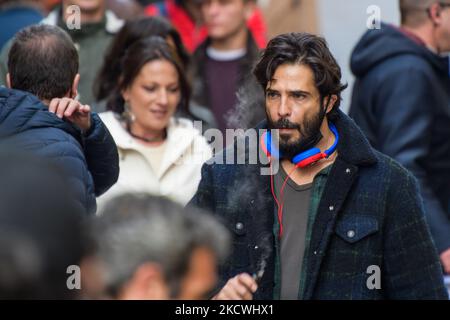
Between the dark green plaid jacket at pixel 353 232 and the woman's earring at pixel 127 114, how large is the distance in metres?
1.67

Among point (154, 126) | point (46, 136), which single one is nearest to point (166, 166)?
point (154, 126)

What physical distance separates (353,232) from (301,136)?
1.52 ft

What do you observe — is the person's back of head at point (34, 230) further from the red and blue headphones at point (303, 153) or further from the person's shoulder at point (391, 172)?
the person's shoulder at point (391, 172)

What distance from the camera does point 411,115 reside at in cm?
639

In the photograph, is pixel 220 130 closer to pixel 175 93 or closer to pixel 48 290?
pixel 175 93

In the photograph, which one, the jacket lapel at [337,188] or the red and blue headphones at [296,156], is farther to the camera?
the red and blue headphones at [296,156]

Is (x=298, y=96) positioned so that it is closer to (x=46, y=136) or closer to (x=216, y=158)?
(x=216, y=158)

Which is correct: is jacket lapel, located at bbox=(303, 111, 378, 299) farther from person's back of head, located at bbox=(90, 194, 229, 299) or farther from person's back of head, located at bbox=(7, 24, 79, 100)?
person's back of head, located at bbox=(90, 194, 229, 299)

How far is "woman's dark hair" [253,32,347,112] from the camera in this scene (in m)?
4.95

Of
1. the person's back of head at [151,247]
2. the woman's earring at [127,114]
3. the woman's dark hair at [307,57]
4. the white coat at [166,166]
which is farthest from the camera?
the woman's earring at [127,114]

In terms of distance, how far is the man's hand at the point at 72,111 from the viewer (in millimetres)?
4746

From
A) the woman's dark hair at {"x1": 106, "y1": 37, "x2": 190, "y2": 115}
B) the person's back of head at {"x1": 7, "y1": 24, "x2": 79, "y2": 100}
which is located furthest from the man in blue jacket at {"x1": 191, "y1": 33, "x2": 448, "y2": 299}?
the woman's dark hair at {"x1": 106, "y1": 37, "x2": 190, "y2": 115}

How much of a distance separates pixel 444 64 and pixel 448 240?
3.52 ft

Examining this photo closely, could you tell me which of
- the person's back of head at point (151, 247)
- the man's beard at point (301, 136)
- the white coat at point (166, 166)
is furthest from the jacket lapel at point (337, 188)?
the person's back of head at point (151, 247)
